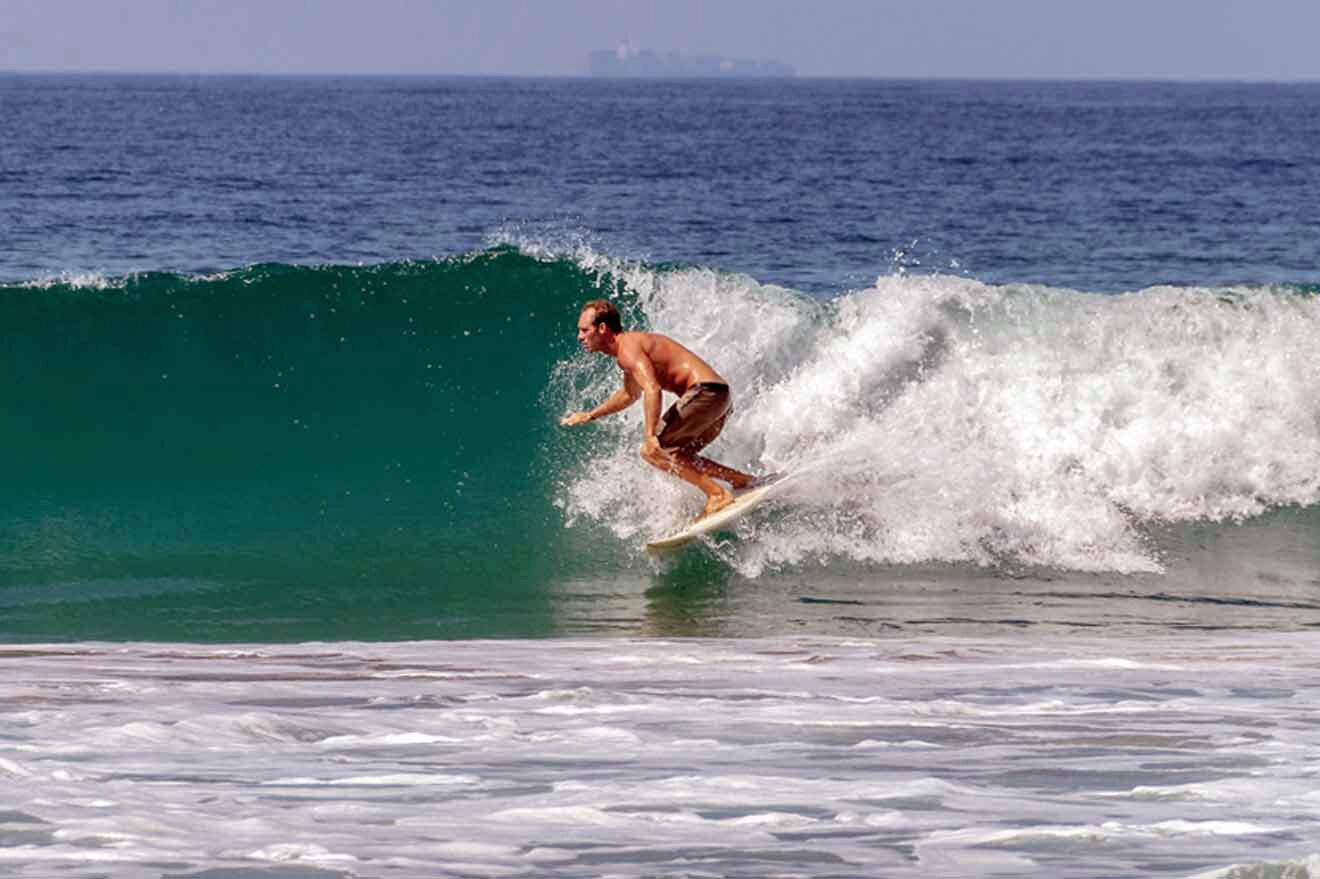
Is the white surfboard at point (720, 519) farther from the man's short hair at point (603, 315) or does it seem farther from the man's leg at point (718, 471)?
the man's short hair at point (603, 315)

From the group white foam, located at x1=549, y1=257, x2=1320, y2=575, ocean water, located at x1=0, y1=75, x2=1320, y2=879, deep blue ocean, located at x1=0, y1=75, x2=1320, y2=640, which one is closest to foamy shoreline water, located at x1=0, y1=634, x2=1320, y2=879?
ocean water, located at x1=0, y1=75, x2=1320, y2=879

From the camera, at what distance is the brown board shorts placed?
864 centimetres

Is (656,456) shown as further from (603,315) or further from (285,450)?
(285,450)

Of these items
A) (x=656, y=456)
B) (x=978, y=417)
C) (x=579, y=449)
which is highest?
(x=978, y=417)

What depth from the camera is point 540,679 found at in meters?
6.13

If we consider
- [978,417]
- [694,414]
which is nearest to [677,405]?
[694,414]

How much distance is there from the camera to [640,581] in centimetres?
866

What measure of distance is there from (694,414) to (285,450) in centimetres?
351

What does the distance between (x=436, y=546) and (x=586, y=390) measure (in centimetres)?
239

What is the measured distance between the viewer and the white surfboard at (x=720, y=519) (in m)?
8.65

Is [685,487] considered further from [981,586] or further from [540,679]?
[540,679]

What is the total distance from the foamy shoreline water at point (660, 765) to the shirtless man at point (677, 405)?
205 cm

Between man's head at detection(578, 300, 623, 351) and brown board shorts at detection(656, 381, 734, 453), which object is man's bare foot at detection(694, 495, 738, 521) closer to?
brown board shorts at detection(656, 381, 734, 453)

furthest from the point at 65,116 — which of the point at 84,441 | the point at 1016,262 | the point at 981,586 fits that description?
the point at 981,586
